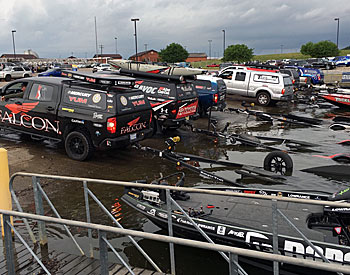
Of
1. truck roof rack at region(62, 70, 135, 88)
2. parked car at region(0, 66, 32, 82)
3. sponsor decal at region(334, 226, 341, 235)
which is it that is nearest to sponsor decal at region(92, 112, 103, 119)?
truck roof rack at region(62, 70, 135, 88)

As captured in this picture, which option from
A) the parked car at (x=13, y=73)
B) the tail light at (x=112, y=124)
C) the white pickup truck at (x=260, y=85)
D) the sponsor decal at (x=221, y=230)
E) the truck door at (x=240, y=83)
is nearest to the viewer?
A: the sponsor decal at (x=221, y=230)

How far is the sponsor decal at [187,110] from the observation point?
12.3 meters

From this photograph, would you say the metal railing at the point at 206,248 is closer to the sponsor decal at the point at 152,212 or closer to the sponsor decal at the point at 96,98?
the sponsor decal at the point at 152,212

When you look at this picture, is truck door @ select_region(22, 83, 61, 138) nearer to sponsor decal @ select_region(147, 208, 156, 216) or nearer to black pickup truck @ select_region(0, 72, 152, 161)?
black pickup truck @ select_region(0, 72, 152, 161)

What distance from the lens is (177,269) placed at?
16.5 feet

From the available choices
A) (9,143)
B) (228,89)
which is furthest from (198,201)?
(228,89)

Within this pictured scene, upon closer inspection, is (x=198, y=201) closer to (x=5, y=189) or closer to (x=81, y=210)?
(x=81, y=210)

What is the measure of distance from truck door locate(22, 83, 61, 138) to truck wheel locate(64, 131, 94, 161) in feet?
1.58

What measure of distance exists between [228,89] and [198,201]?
16648 millimetres

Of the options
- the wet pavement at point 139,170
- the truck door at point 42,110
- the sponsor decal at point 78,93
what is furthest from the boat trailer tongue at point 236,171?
the truck door at point 42,110

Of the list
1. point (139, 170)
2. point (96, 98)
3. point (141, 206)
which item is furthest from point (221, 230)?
point (96, 98)

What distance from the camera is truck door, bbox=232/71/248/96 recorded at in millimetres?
21562

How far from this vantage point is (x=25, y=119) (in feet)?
34.2

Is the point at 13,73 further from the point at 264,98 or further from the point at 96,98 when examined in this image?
the point at 96,98
